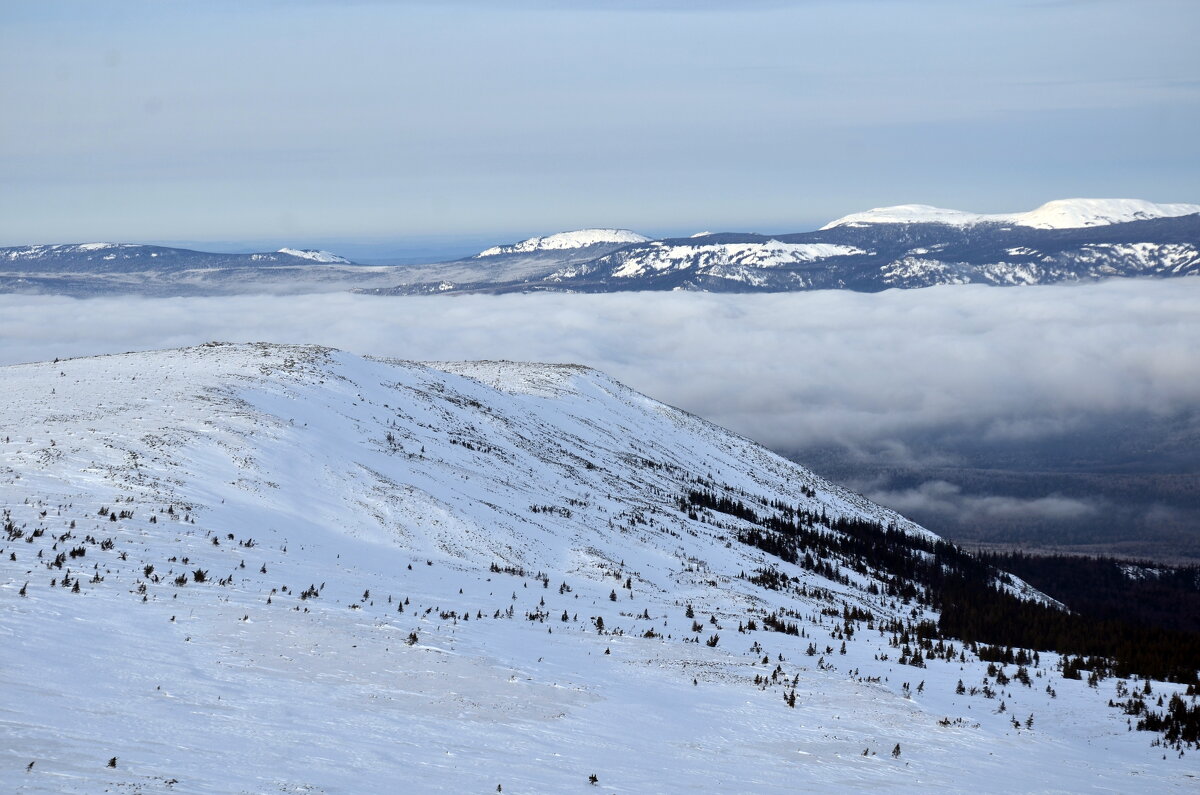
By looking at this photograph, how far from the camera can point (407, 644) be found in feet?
58.3

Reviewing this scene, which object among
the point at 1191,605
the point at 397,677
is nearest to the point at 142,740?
the point at 397,677

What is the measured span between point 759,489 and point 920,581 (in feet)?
68.7

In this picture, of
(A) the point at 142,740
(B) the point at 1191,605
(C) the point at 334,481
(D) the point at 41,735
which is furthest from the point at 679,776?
(B) the point at 1191,605

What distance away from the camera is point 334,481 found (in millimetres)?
38406

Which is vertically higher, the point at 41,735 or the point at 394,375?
the point at 394,375

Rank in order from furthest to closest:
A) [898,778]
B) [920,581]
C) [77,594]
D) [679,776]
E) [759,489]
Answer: [759,489] < [920,581] < [77,594] < [898,778] < [679,776]

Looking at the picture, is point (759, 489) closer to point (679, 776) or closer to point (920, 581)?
point (920, 581)

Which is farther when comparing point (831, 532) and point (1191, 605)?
point (1191, 605)

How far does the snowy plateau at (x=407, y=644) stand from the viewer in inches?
465

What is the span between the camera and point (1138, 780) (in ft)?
49.1

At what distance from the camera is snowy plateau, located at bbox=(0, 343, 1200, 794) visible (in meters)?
11.8

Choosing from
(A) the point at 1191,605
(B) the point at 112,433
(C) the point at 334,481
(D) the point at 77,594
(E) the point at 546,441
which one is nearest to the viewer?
(D) the point at 77,594

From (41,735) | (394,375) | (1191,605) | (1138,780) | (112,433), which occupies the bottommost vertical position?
(1191,605)

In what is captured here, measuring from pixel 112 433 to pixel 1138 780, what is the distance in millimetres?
33810
